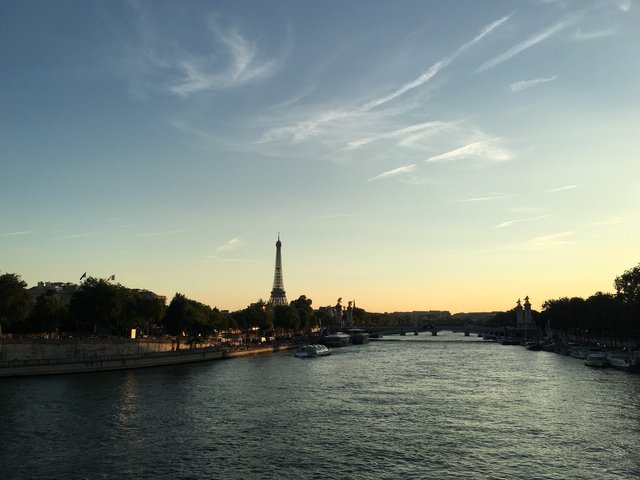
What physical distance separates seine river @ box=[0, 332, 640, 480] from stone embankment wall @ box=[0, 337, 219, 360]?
9.41m

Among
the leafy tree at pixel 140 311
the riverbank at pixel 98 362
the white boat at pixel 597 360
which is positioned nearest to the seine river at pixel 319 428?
the riverbank at pixel 98 362

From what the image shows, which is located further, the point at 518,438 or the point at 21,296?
the point at 21,296

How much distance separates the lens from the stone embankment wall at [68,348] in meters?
76.5

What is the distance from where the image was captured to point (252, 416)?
48.7 meters

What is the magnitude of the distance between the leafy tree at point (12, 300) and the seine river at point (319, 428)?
18159 millimetres

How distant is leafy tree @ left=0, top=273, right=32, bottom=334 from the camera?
82.7 m

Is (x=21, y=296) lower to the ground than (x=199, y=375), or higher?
higher

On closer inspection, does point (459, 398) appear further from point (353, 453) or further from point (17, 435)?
point (17, 435)

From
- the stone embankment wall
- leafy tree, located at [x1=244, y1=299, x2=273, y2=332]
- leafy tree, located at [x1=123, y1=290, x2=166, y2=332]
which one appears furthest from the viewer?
leafy tree, located at [x1=244, y1=299, x2=273, y2=332]

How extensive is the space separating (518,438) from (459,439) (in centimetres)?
439

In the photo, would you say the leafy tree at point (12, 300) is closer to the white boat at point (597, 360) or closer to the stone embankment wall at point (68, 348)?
the stone embankment wall at point (68, 348)

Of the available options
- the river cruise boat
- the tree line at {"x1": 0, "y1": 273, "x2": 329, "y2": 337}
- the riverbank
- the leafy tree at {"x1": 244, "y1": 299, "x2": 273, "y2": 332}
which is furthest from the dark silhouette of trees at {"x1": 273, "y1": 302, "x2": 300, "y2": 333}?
the riverbank

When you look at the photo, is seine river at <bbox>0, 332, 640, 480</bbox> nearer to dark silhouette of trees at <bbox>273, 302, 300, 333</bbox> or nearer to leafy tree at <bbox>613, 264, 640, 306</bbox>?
leafy tree at <bbox>613, 264, 640, 306</bbox>

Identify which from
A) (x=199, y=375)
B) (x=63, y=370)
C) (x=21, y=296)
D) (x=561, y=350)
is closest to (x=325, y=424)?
(x=199, y=375)
